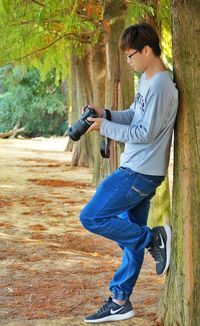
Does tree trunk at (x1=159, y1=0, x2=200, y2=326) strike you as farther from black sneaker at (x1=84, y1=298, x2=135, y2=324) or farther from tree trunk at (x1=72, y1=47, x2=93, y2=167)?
tree trunk at (x1=72, y1=47, x2=93, y2=167)

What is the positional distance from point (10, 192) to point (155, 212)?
5011mm

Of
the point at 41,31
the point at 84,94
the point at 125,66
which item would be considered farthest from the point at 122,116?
the point at 84,94

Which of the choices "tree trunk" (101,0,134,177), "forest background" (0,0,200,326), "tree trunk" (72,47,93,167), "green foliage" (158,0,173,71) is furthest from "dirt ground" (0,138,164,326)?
"tree trunk" (72,47,93,167)

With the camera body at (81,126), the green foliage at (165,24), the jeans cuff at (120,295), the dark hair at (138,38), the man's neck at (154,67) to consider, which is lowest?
the jeans cuff at (120,295)

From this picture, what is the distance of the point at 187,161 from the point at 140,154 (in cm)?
32

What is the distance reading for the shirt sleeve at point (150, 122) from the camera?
12.1 feet

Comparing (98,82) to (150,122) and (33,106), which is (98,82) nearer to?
(150,122)

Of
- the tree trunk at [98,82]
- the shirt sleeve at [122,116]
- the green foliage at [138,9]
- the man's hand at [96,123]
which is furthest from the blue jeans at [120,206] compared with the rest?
the tree trunk at [98,82]

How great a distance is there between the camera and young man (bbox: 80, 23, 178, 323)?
148 inches

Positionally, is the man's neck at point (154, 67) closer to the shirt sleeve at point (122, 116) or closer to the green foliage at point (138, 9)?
the shirt sleeve at point (122, 116)

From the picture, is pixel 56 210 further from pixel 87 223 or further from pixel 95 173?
pixel 87 223

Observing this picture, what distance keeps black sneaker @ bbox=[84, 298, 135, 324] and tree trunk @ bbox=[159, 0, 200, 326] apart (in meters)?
0.52

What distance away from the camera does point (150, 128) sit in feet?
12.2

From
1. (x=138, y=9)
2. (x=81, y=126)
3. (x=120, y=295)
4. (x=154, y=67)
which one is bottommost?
(x=120, y=295)
